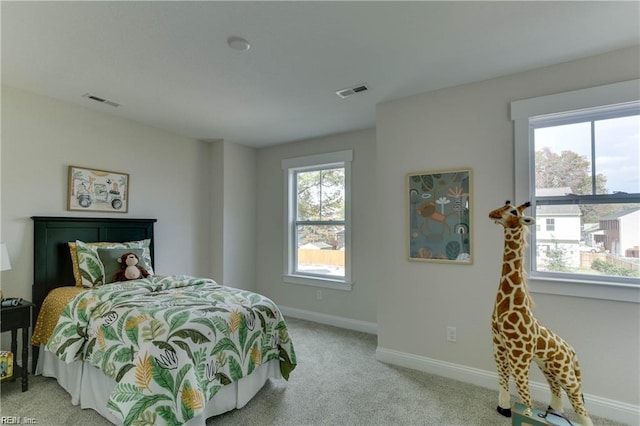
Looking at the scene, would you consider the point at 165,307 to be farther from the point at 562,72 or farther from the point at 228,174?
the point at 562,72

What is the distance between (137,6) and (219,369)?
218cm

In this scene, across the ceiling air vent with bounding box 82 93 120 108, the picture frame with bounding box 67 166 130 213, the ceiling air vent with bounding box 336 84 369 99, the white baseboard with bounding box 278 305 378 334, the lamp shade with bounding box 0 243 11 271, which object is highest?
the ceiling air vent with bounding box 336 84 369 99

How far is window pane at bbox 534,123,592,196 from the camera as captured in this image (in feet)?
7.55

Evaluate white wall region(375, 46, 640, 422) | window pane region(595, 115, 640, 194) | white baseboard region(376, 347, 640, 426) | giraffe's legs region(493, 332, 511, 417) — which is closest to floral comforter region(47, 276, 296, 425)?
white baseboard region(376, 347, 640, 426)

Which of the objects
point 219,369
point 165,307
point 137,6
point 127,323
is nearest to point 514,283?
point 219,369

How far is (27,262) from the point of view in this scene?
2.75m

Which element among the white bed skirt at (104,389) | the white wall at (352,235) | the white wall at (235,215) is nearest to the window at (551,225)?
the white wall at (352,235)

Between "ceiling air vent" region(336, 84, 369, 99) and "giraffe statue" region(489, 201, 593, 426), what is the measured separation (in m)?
1.52

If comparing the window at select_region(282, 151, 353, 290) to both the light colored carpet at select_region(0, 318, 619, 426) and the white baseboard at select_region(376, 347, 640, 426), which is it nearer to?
the white baseboard at select_region(376, 347, 640, 426)

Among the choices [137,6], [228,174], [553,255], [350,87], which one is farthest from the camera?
[228,174]


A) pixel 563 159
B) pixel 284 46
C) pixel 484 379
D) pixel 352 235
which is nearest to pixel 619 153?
pixel 563 159

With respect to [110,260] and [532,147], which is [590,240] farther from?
[110,260]

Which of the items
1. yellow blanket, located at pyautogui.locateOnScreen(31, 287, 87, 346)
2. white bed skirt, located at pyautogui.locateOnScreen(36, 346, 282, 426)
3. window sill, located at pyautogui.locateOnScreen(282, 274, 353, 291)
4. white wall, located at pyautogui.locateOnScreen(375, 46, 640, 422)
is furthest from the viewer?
window sill, located at pyautogui.locateOnScreen(282, 274, 353, 291)

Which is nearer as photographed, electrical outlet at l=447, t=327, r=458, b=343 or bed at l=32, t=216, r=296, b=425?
bed at l=32, t=216, r=296, b=425
